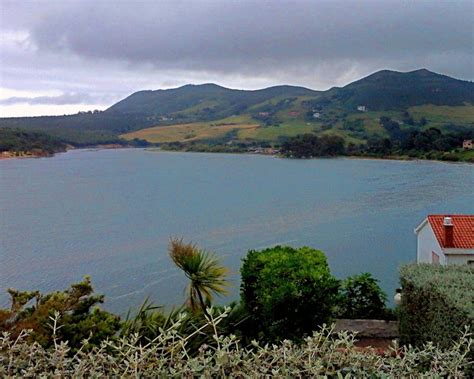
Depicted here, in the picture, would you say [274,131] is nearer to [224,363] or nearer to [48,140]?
[48,140]

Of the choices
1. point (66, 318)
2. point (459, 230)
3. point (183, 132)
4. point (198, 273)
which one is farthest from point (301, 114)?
point (66, 318)

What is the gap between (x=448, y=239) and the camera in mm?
10453

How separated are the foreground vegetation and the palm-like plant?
0.6 inches

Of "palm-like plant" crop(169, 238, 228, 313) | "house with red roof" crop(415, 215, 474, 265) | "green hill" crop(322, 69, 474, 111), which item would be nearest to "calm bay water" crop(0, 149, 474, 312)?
"house with red roof" crop(415, 215, 474, 265)

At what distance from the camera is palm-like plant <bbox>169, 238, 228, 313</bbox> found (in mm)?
7410

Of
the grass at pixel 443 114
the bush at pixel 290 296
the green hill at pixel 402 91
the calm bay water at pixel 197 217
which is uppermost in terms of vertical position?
the green hill at pixel 402 91

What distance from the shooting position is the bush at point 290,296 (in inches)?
250

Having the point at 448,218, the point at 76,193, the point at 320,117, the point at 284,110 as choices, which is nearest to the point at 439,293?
the point at 448,218

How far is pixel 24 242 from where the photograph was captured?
23656mm

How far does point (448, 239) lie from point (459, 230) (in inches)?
25.6

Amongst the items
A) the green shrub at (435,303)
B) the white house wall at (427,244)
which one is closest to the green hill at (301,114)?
the white house wall at (427,244)

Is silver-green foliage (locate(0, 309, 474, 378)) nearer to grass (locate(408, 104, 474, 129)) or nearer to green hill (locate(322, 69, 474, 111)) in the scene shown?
grass (locate(408, 104, 474, 129))

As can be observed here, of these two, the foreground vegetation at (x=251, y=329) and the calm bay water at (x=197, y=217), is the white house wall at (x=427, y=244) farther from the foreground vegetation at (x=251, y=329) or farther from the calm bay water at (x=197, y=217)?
the calm bay water at (x=197, y=217)

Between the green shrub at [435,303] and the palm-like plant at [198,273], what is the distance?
2.66 metres
